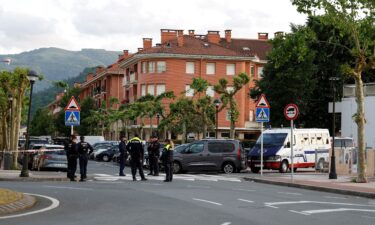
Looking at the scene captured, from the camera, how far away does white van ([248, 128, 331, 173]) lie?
1405 inches

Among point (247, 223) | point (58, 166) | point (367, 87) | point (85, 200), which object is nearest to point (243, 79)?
point (367, 87)

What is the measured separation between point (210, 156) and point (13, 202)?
67.1 ft

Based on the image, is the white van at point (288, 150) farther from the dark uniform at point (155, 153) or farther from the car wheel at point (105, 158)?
the car wheel at point (105, 158)

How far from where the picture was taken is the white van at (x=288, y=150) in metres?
35.7

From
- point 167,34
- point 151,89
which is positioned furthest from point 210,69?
point 167,34

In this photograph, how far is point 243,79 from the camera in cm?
5122

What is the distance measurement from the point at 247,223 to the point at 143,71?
74.1 meters

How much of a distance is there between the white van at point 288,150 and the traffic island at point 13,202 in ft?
69.2

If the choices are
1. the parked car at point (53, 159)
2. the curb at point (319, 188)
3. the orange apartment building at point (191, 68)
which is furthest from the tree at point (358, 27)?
the orange apartment building at point (191, 68)

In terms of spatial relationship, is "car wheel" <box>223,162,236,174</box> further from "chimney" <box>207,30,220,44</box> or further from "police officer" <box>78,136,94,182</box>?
"chimney" <box>207,30,220,44</box>

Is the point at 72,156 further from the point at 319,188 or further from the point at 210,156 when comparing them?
the point at 210,156

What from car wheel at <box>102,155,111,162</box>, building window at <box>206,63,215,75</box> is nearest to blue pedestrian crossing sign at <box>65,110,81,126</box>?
car wheel at <box>102,155,111,162</box>

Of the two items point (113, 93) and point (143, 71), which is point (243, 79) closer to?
point (143, 71)

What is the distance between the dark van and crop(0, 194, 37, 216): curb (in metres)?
18.7
